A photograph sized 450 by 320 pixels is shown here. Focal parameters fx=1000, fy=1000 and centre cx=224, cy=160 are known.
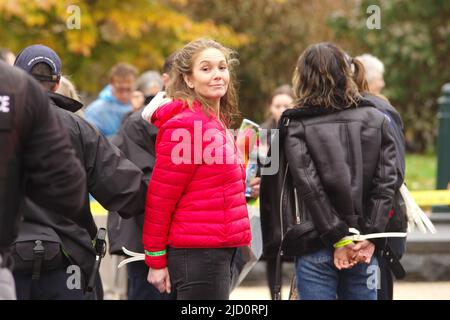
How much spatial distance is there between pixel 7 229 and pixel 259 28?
16.6 meters

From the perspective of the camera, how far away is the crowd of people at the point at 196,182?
12.1ft

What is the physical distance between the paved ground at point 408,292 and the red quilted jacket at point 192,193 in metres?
3.98

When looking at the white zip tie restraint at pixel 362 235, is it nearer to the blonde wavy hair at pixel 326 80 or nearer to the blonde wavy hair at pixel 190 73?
the blonde wavy hair at pixel 326 80

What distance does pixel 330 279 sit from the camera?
17.6ft

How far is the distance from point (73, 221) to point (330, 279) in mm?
1446

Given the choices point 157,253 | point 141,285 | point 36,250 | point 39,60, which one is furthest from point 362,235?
point 39,60

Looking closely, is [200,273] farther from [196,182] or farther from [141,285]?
[141,285]

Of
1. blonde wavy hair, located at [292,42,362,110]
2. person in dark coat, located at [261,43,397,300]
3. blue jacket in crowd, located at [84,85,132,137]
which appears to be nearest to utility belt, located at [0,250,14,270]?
person in dark coat, located at [261,43,397,300]

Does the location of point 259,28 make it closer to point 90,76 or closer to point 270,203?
point 90,76

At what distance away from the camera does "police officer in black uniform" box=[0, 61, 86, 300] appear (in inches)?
139

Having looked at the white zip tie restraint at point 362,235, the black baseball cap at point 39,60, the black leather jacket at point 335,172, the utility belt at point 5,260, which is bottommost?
the white zip tie restraint at point 362,235

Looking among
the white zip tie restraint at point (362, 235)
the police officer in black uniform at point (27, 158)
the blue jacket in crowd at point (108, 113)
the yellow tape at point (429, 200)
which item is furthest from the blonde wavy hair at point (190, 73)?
the blue jacket in crowd at point (108, 113)

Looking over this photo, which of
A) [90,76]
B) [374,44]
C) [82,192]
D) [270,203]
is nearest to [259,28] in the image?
[374,44]

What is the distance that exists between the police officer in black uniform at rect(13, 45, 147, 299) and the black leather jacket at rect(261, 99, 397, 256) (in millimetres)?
935
